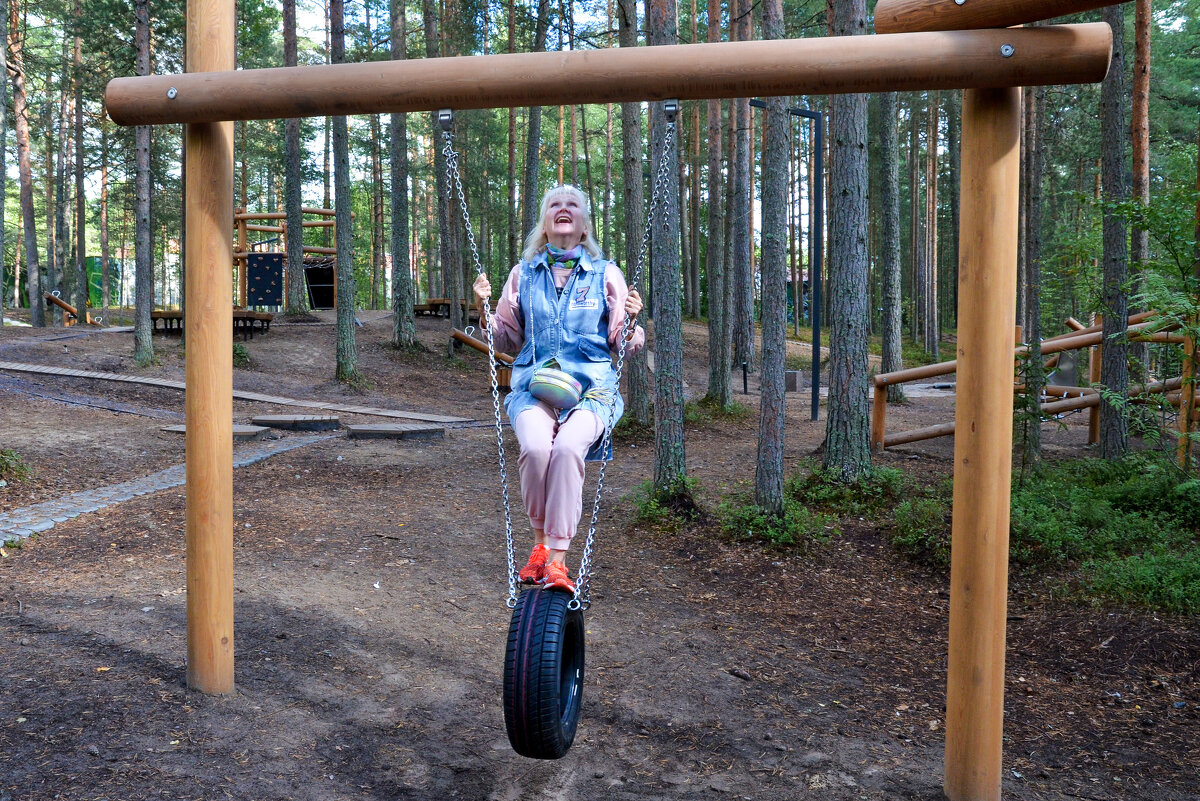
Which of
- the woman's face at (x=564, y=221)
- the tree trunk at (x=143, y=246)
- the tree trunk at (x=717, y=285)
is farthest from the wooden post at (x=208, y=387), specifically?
the tree trunk at (x=143, y=246)

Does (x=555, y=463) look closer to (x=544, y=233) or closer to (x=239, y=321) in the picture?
(x=544, y=233)

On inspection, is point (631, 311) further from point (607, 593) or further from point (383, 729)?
point (607, 593)

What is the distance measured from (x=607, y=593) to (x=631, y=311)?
3.27m

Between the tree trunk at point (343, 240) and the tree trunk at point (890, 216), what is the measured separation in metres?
9.31

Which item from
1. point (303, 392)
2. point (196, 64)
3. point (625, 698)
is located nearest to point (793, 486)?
point (625, 698)

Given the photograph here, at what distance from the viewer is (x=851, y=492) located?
811cm

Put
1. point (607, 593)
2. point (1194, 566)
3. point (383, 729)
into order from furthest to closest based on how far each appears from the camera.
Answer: point (607, 593), point (1194, 566), point (383, 729)

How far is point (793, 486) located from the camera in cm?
841

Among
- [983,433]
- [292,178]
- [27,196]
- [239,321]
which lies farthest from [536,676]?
[27,196]

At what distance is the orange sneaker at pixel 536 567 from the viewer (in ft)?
11.3

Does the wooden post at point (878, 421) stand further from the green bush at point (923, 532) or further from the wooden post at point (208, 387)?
the wooden post at point (208, 387)

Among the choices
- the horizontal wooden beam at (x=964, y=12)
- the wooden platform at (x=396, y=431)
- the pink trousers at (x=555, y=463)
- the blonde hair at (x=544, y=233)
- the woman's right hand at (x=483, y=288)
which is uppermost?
the horizontal wooden beam at (x=964, y=12)

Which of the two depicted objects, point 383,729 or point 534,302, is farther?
point 383,729

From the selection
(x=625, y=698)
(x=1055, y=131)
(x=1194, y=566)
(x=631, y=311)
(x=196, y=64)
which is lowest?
(x=625, y=698)
